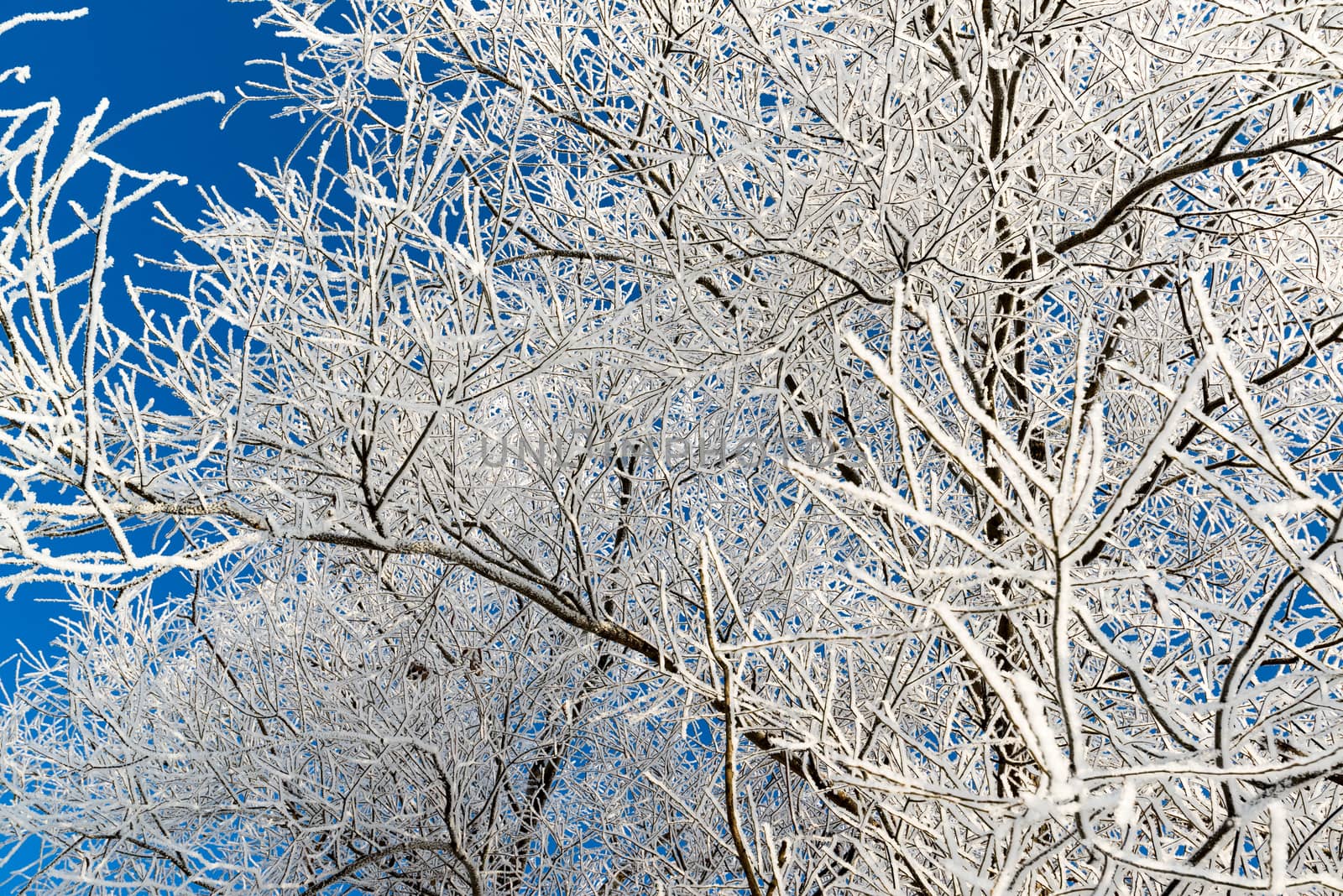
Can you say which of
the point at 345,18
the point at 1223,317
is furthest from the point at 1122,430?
the point at 345,18

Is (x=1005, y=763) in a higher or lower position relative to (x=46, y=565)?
lower

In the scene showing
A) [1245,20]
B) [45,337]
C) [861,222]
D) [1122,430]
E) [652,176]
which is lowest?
[1122,430]

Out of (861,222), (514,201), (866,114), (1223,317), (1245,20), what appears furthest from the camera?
(514,201)

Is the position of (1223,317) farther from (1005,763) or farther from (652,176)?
(652,176)

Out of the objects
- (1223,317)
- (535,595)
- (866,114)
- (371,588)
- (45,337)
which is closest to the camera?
(45,337)

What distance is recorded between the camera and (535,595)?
3.14 m


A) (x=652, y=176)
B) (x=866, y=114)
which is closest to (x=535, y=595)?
(x=866, y=114)

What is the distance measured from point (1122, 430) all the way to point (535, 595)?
2.87m

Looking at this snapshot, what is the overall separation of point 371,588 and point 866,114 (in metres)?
4.55

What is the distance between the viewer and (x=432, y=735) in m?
4.90

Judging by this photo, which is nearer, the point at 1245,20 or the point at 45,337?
the point at 1245,20

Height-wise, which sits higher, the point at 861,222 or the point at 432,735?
the point at 861,222

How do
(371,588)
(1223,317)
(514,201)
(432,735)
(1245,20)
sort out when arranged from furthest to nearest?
(371,588) < (432,735) < (514,201) < (1223,317) < (1245,20)

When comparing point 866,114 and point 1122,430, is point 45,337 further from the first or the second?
point 1122,430
